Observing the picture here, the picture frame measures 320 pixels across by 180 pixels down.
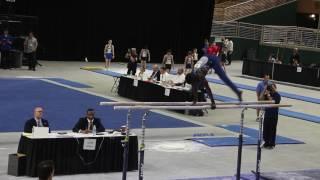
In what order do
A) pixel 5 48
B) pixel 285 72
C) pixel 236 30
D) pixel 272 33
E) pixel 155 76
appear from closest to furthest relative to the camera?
pixel 155 76, pixel 5 48, pixel 285 72, pixel 272 33, pixel 236 30

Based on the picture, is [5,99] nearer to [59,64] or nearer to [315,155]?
[315,155]

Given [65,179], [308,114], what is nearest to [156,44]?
[308,114]

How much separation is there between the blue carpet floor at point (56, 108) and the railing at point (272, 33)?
66.3 ft

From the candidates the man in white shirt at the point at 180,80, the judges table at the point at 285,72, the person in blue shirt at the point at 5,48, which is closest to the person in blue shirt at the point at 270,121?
the man in white shirt at the point at 180,80

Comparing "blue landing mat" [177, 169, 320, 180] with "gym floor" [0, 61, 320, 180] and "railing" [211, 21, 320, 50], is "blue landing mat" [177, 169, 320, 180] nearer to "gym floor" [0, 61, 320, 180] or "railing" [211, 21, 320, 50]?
"gym floor" [0, 61, 320, 180]

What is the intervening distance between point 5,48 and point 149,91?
11.1 metres

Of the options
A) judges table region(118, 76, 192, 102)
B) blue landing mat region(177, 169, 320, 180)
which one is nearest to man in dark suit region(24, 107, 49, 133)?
blue landing mat region(177, 169, 320, 180)

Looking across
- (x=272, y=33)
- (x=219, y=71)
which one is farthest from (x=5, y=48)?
(x=219, y=71)

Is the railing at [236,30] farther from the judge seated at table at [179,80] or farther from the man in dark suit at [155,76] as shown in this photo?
the judge seated at table at [179,80]

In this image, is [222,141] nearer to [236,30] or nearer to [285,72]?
[285,72]

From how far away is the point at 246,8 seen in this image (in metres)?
47.3

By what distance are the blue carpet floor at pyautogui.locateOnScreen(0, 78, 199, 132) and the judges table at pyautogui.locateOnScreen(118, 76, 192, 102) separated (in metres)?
1.15

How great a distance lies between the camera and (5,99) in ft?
69.9

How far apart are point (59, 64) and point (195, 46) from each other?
10683 millimetres
